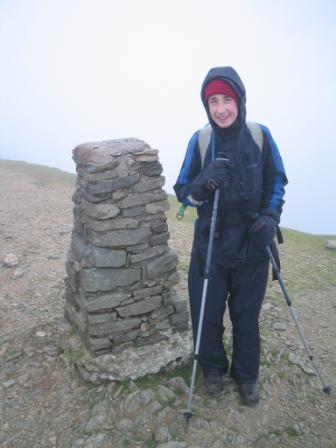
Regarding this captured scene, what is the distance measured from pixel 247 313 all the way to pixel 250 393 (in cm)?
116

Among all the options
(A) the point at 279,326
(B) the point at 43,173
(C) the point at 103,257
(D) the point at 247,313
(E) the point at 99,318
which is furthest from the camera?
(B) the point at 43,173

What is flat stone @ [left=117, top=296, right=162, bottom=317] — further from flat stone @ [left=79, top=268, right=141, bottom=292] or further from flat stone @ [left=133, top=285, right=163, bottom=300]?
flat stone @ [left=79, top=268, right=141, bottom=292]

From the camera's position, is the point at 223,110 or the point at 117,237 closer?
the point at 223,110

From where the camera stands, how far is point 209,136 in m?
4.61

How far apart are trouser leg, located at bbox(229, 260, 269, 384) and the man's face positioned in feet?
5.74

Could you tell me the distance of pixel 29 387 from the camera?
5.56 meters

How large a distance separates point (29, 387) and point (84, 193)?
2.93 metres

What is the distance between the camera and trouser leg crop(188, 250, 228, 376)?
485cm

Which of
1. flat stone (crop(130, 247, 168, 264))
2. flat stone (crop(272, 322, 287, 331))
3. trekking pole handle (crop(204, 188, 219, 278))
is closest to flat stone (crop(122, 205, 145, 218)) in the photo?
flat stone (crop(130, 247, 168, 264))

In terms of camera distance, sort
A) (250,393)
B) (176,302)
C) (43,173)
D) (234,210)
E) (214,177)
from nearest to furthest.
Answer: (214,177)
(234,210)
(250,393)
(176,302)
(43,173)

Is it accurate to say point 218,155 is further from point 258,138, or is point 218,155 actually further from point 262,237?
point 262,237

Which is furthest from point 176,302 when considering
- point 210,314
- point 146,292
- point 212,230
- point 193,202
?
point 193,202

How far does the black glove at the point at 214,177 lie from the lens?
423 cm

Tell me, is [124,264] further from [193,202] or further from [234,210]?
[234,210]
